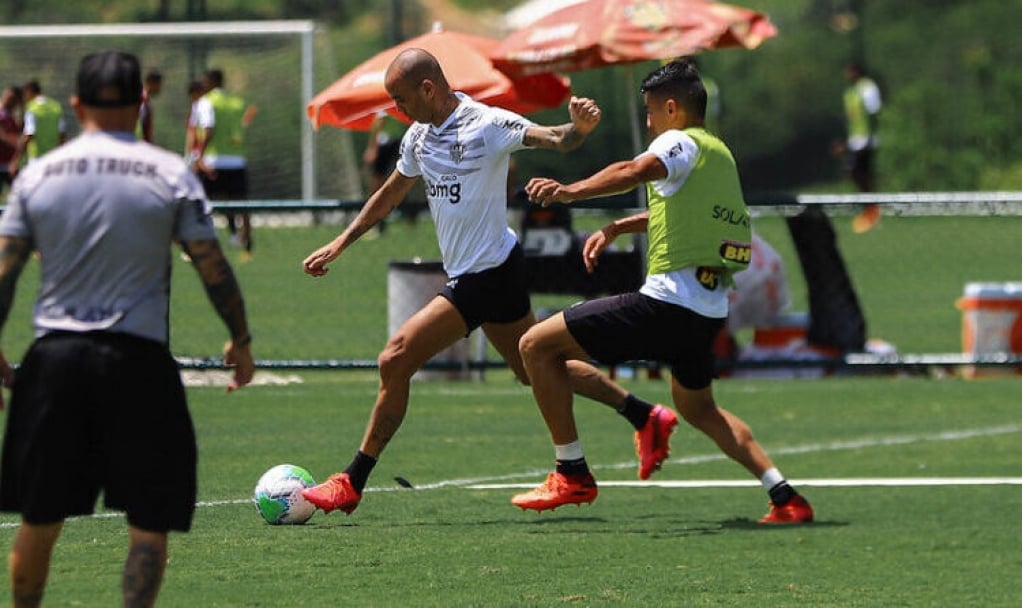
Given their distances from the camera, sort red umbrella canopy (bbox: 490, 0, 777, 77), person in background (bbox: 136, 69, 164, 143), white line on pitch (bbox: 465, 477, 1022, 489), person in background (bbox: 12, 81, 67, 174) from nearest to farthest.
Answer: white line on pitch (bbox: 465, 477, 1022, 489)
red umbrella canopy (bbox: 490, 0, 777, 77)
person in background (bbox: 136, 69, 164, 143)
person in background (bbox: 12, 81, 67, 174)

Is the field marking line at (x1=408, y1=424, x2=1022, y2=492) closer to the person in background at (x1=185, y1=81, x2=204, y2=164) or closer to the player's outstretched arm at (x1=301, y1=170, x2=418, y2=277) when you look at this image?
the player's outstretched arm at (x1=301, y1=170, x2=418, y2=277)

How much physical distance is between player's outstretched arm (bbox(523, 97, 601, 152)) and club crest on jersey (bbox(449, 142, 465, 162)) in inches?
16.6

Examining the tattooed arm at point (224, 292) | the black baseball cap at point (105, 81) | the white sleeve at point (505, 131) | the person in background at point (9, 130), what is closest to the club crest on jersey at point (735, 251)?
the white sleeve at point (505, 131)

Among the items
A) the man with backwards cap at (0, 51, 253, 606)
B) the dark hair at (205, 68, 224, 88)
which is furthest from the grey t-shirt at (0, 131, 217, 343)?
the dark hair at (205, 68, 224, 88)

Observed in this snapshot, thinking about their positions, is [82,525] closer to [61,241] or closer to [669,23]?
[61,241]

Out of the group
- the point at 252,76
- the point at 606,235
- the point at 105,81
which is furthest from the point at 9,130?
the point at 105,81

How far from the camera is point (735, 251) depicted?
29.9 ft

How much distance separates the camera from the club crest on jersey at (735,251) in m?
9.09

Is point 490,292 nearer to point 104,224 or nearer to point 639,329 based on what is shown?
point 639,329

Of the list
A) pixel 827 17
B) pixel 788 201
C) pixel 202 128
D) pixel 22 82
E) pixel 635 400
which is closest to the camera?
pixel 635 400

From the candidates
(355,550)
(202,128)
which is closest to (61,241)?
(355,550)

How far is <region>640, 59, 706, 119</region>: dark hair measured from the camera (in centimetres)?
906

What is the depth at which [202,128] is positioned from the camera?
27.6 meters

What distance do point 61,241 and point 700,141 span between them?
3.63 m
